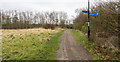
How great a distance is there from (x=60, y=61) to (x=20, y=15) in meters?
54.6

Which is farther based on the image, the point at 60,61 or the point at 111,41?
the point at 111,41

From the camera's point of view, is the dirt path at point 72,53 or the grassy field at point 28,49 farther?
the dirt path at point 72,53

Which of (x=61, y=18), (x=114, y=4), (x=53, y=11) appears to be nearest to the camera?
(x=114, y=4)

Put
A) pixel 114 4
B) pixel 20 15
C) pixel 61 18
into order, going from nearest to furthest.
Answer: pixel 114 4 < pixel 20 15 < pixel 61 18

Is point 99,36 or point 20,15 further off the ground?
point 20,15

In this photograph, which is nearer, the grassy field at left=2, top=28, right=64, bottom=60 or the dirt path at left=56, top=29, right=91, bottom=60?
the grassy field at left=2, top=28, right=64, bottom=60

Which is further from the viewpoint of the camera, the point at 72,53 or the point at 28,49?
the point at 28,49

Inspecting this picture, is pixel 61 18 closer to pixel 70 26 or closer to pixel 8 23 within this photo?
pixel 70 26

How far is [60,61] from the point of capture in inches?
216

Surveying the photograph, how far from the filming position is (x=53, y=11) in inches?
2653

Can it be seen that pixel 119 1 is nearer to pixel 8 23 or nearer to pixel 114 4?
pixel 114 4

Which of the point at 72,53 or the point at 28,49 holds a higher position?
the point at 28,49

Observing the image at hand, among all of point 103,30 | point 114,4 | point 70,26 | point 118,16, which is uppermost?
point 114,4

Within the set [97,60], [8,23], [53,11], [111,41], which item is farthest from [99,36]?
[53,11]
